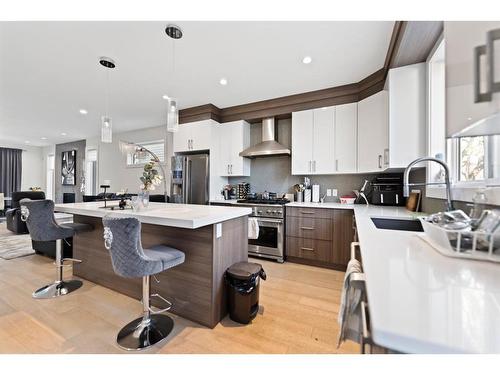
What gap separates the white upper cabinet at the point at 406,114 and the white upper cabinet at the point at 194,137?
2817 mm

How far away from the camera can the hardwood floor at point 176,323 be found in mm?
1469

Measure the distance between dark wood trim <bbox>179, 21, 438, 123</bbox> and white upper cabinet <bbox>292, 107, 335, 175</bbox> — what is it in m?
0.16

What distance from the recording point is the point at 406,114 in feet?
7.24

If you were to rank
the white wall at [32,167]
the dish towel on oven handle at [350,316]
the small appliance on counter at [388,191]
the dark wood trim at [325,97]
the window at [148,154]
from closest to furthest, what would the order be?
1. the dish towel on oven handle at [350,316]
2. the dark wood trim at [325,97]
3. the small appliance on counter at [388,191]
4. the window at [148,154]
5. the white wall at [32,167]

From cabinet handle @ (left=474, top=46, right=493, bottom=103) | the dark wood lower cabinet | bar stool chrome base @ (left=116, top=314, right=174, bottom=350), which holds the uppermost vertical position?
cabinet handle @ (left=474, top=46, right=493, bottom=103)

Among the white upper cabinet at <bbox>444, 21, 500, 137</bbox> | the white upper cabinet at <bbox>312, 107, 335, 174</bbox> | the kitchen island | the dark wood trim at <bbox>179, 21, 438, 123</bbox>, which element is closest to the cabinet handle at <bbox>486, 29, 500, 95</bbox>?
the white upper cabinet at <bbox>444, 21, 500, 137</bbox>

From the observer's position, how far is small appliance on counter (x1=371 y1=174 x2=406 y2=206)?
2.72 metres

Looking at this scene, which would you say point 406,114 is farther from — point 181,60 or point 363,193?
point 181,60

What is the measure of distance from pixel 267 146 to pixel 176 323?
2.81 m

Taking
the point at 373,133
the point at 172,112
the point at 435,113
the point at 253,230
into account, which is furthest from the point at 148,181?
the point at 435,113

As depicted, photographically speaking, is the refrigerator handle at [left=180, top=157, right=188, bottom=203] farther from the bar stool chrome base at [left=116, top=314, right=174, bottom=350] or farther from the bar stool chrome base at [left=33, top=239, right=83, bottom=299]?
the bar stool chrome base at [left=116, top=314, right=174, bottom=350]

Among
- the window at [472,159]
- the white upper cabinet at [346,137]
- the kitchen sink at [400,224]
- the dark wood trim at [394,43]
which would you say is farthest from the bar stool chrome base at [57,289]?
the dark wood trim at [394,43]

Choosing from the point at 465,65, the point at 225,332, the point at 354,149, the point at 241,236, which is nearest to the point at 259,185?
the point at 354,149

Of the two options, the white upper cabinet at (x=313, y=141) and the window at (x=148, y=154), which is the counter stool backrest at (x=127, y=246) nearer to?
the white upper cabinet at (x=313, y=141)
